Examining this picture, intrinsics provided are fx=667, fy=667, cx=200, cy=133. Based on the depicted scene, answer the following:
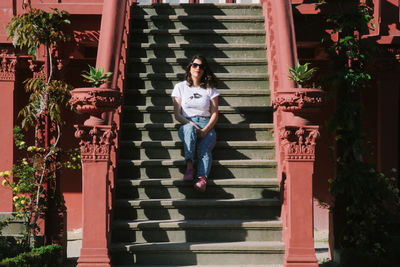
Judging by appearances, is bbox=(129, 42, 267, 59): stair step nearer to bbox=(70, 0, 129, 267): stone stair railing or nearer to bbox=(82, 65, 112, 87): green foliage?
bbox=(82, 65, 112, 87): green foliage

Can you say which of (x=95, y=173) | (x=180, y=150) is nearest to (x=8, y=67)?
(x=180, y=150)

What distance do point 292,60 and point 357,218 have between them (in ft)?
6.48

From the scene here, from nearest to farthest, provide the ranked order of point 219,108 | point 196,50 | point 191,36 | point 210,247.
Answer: point 210,247
point 219,108
point 196,50
point 191,36

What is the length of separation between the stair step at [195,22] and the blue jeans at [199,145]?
2771 millimetres

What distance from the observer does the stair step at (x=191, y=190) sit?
720 cm

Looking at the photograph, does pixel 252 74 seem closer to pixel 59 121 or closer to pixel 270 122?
pixel 270 122

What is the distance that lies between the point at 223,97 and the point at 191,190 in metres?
1.58

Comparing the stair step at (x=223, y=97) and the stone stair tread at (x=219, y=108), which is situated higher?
the stair step at (x=223, y=97)

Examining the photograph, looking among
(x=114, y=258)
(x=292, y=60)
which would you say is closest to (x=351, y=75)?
(x=292, y=60)

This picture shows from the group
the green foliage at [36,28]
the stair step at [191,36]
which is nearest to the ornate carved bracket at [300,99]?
the stair step at [191,36]

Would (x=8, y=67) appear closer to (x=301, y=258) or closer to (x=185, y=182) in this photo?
(x=185, y=182)

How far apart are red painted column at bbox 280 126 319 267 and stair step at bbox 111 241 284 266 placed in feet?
1.17

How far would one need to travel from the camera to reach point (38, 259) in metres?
7.12

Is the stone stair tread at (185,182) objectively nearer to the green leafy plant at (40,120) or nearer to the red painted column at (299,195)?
the red painted column at (299,195)
